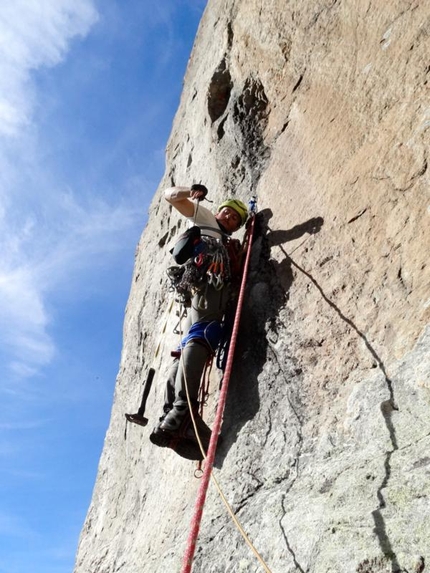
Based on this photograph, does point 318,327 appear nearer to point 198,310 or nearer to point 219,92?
point 198,310

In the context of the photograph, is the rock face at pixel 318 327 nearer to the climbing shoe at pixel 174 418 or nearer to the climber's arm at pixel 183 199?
the climbing shoe at pixel 174 418

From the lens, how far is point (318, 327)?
3486mm

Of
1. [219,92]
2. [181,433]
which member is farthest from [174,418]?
[219,92]

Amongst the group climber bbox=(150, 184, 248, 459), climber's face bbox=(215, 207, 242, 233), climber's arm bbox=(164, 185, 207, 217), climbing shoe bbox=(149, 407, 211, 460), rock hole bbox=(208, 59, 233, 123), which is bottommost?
climbing shoe bbox=(149, 407, 211, 460)

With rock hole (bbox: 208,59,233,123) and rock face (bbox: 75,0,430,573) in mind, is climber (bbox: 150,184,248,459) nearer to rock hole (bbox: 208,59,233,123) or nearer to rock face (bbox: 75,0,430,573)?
rock face (bbox: 75,0,430,573)

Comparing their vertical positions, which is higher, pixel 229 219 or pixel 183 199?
pixel 183 199

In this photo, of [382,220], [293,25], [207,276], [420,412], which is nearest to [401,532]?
[420,412]

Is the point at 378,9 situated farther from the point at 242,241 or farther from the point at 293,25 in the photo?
→ the point at 242,241

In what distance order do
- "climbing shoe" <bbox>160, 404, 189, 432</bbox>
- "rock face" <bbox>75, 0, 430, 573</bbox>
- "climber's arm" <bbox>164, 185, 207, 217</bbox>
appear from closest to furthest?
"rock face" <bbox>75, 0, 430, 573</bbox>, "climbing shoe" <bbox>160, 404, 189, 432</bbox>, "climber's arm" <bbox>164, 185, 207, 217</bbox>

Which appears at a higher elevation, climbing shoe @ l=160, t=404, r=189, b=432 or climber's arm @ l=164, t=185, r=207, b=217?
climber's arm @ l=164, t=185, r=207, b=217

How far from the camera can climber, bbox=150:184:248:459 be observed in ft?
12.3

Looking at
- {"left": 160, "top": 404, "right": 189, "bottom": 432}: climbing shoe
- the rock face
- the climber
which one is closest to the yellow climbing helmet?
the climber

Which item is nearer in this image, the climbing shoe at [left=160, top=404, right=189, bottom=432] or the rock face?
the rock face

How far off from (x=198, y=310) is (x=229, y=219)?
3.23 feet
